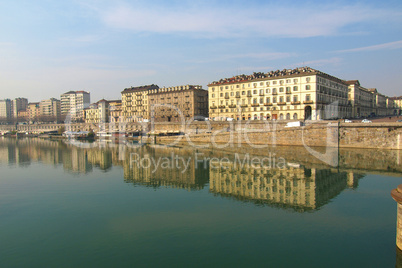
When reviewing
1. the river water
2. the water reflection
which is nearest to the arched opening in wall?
the water reflection

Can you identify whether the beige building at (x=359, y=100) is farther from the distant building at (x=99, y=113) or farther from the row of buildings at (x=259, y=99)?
the distant building at (x=99, y=113)

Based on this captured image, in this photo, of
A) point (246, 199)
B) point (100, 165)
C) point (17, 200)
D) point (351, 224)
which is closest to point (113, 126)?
point (100, 165)

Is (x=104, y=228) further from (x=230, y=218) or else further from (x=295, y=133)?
(x=295, y=133)

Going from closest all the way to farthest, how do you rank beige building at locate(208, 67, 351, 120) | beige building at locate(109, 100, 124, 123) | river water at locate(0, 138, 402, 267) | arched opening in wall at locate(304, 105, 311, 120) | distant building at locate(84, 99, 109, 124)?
river water at locate(0, 138, 402, 267) < beige building at locate(208, 67, 351, 120) < arched opening in wall at locate(304, 105, 311, 120) < beige building at locate(109, 100, 124, 123) < distant building at locate(84, 99, 109, 124)

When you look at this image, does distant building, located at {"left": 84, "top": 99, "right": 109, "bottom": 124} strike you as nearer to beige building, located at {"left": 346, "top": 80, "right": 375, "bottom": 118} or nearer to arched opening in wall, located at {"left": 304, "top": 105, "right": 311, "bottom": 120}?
arched opening in wall, located at {"left": 304, "top": 105, "right": 311, "bottom": 120}

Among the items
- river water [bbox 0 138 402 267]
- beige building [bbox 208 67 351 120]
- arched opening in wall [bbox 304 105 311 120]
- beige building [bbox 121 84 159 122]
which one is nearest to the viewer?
river water [bbox 0 138 402 267]

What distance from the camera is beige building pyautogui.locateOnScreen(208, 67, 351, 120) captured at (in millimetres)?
72625

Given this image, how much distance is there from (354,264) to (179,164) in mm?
31113

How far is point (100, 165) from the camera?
45094mm

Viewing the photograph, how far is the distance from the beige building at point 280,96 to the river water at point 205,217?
3776cm

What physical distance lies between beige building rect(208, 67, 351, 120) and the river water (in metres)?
37.8

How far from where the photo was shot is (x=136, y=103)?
120750mm

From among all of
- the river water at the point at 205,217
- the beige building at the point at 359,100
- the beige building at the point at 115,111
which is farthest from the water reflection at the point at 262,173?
the beige building at the point at 115,111

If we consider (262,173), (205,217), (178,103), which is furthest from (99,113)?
(205,217)
